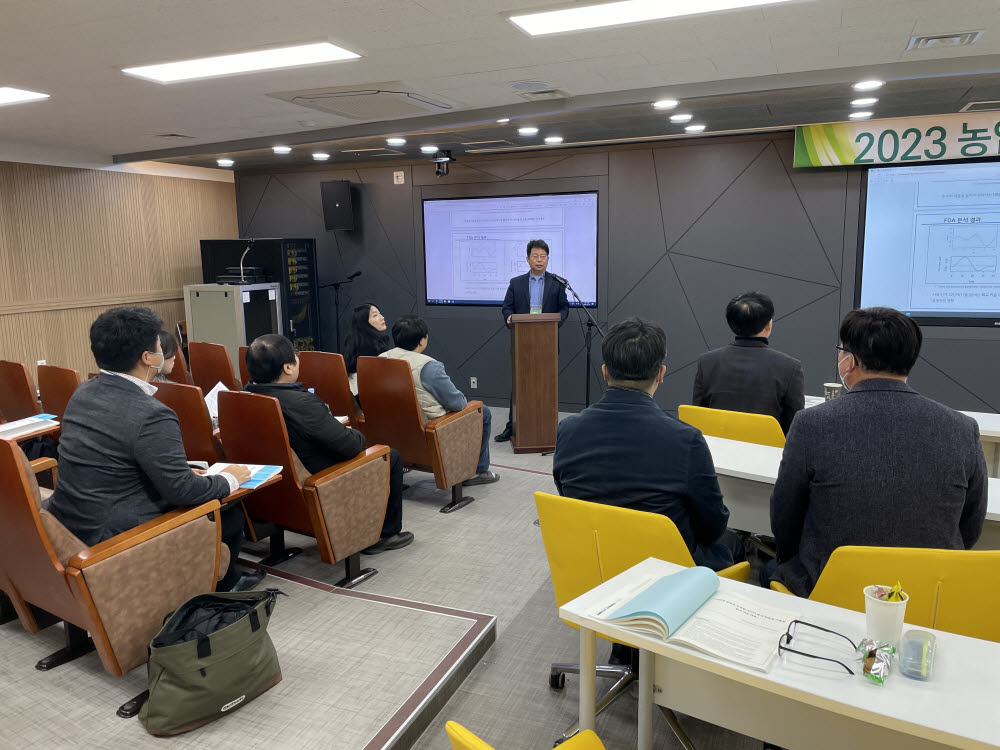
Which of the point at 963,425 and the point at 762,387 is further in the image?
the point at 762,387

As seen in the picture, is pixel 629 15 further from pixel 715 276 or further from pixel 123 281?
pixel 123 281

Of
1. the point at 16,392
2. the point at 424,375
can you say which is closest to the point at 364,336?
the point at 424,375

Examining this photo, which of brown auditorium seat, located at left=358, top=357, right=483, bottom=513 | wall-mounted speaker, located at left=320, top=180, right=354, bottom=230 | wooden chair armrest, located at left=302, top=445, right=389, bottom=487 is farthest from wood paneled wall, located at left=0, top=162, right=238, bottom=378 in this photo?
wooden chair armrest, located at left=302, top=445, right=389, bottom=487

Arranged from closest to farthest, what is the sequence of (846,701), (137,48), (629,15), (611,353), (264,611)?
(846,701) < (611,353) < (264,611) < (629,15) < (137,48)

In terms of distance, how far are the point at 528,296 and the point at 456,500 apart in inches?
83.9

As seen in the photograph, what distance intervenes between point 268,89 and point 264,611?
9.95ft

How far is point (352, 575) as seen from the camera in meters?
3.30

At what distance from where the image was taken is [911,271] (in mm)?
5645

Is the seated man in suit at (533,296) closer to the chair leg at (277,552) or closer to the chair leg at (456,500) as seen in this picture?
the chair leg at (456,500)

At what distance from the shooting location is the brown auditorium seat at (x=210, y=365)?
463 cm

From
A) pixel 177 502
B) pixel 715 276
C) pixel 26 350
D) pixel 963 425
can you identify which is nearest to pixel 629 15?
pixel 963 425

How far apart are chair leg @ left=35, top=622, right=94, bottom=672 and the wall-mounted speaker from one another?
5.38 m

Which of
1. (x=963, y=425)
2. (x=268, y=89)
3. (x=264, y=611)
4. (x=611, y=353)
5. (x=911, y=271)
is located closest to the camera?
(x=963, y=425)

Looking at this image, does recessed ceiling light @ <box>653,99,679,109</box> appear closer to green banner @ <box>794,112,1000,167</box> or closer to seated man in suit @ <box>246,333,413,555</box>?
green banner @ <box>794,112,1000,167</box>
